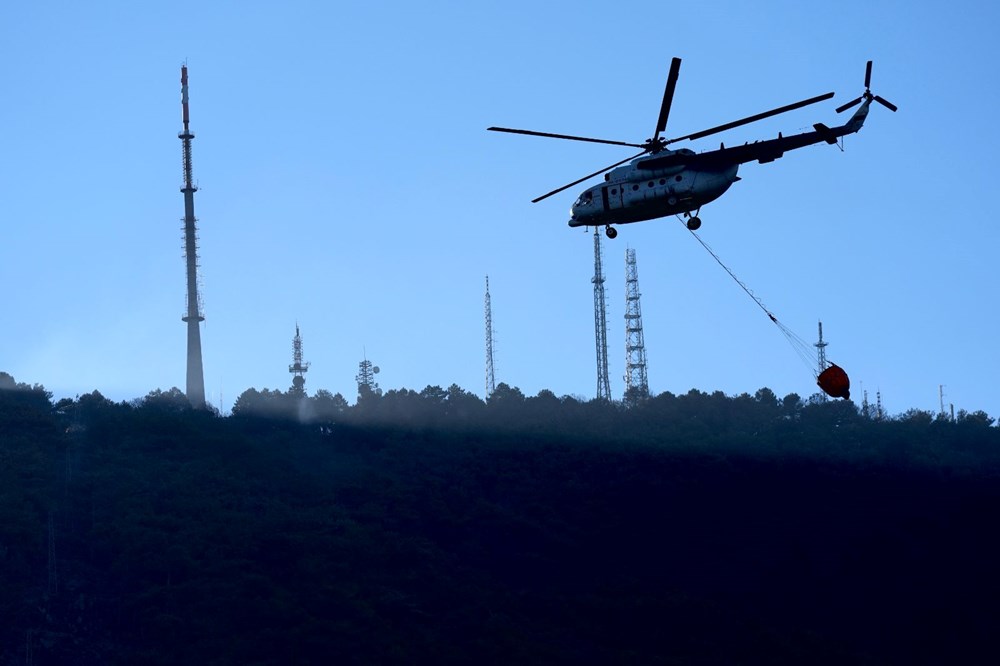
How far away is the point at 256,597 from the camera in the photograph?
103m

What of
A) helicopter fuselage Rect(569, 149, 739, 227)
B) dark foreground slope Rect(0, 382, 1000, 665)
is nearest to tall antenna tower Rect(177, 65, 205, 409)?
dark foreground slope Rect(0, 382, 1000, 665)

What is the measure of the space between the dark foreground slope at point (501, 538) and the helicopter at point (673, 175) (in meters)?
44.3

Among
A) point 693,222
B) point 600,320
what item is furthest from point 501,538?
point 693,222

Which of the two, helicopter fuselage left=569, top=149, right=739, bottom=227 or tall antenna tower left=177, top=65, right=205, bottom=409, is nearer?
helicopter fuselage left=569, top=149, right=739, bottom=227

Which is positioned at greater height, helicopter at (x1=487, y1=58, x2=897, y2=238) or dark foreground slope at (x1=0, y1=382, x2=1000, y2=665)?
helicopter at (x1=487, y1=58, x2=897, y2=238)

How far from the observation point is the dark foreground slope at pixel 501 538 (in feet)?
328

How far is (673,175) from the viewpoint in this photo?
179 ft

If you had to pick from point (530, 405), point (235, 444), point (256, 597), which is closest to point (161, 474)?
point (235, 444)

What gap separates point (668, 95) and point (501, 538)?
72.7m

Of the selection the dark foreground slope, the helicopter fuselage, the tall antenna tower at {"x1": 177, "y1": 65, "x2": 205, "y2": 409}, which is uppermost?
the tall antenna tower at {"x1": 177, "y1": 65, "x2": 205, "y2": 409}

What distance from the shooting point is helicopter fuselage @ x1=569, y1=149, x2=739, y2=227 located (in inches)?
2136

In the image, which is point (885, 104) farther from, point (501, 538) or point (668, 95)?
point (501, 538)

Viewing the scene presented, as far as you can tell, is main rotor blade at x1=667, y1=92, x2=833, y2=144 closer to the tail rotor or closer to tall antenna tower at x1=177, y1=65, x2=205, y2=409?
the tail rotor

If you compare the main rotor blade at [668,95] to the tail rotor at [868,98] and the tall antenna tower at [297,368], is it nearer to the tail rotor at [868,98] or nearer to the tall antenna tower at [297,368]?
the tail rotor at [868,98]
